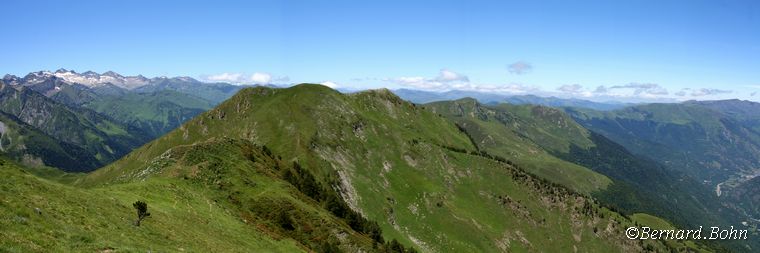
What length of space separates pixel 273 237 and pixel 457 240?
11213 cm

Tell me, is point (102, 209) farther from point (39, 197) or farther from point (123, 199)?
point (123, 199)

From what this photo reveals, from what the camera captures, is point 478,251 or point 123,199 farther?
point 478,251

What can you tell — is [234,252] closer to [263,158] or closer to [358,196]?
[263,158]

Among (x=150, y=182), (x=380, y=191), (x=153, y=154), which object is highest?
(x=150, y=182)

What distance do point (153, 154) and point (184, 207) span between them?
144718 millimetres

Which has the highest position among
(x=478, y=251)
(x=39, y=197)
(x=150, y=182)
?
(x=39, y=197)

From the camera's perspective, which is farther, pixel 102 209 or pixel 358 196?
pixel 358 196

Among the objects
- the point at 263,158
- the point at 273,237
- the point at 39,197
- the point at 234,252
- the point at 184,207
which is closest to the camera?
the point at 39,197

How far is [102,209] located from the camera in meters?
47.2

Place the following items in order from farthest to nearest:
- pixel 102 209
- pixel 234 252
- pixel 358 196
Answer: pixel 358 196, pixel 234 252, pixel 102 209

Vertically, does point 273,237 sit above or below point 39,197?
below

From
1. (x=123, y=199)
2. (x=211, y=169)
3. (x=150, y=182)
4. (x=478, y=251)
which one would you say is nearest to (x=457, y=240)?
(x=478, y=251)

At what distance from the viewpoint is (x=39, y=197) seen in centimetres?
4109

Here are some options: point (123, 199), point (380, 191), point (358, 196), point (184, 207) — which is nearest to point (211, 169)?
point (184, 207)
